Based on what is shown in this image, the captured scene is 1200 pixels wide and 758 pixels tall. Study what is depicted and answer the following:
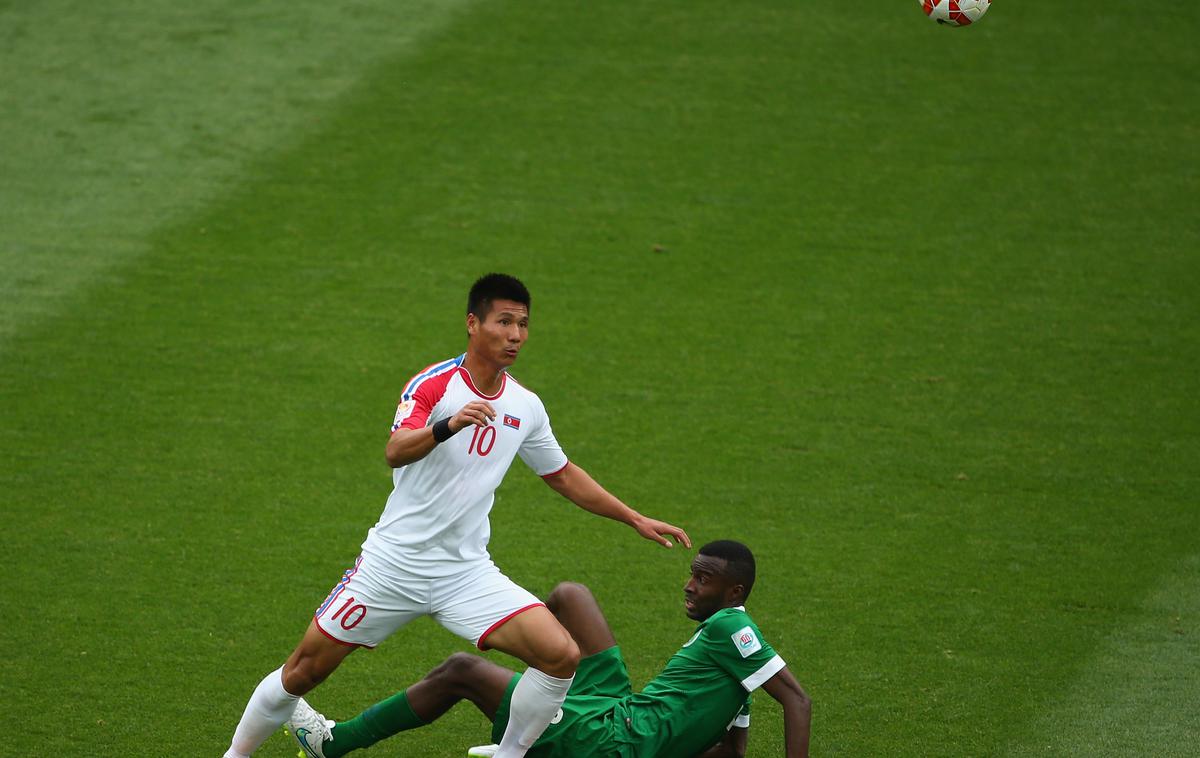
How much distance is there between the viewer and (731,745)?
5.41 meters

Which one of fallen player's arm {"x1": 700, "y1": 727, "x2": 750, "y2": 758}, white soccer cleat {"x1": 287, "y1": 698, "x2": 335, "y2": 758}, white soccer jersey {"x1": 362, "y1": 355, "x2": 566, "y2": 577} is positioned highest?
white soccer jersey {"x1": 362, "y1": 355, "x2": 566, "y2": 577}

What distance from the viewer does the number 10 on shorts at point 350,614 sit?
5.09 m

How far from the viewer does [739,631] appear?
517cm

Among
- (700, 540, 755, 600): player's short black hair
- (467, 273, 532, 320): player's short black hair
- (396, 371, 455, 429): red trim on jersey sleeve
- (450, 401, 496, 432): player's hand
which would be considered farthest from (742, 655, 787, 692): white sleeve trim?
(467, 273, 532, 320): player's short black hair

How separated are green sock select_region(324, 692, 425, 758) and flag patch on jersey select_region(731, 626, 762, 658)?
1.30 metres

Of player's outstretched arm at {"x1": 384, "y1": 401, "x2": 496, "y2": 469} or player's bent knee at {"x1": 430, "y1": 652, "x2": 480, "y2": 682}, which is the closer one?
player's outstretched arm at {"x1": 384, "y1": 401, "x2": 496, "y2": 469}

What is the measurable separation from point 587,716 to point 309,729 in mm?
1122

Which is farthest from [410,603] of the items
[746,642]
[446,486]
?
[746,642]

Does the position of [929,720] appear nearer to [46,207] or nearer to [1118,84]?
[46,207]

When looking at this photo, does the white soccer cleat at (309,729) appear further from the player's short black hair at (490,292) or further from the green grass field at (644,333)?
the player's short black hair at (490,292)

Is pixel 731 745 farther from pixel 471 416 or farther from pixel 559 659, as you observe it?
pixel 471 416

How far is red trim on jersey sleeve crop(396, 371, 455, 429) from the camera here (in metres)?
4.96

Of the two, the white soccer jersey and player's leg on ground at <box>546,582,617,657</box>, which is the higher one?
the white soccer jersey

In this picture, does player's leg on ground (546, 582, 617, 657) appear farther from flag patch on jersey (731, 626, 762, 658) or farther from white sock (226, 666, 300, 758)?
white sock (226, 666, 300, 758)
